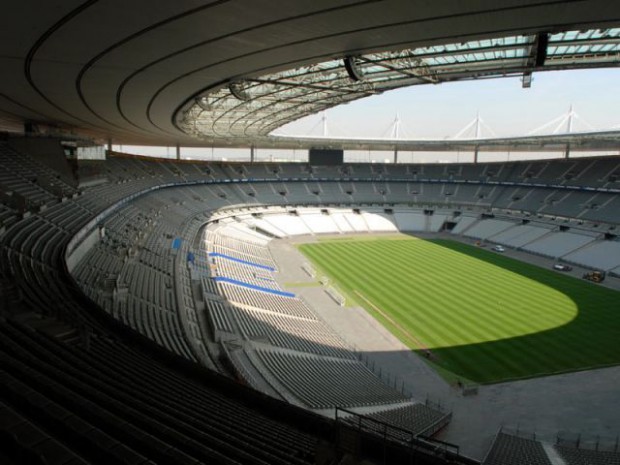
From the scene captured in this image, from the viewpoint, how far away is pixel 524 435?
14.3 metres

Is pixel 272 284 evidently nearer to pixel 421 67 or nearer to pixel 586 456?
pixel 421 67

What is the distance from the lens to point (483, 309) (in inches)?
1064

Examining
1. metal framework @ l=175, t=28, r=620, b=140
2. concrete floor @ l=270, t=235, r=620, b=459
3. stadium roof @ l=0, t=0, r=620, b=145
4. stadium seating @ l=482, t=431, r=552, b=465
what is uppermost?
metal framework @ l=175, t=28, r=620, b=140

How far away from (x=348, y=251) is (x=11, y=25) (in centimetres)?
3851

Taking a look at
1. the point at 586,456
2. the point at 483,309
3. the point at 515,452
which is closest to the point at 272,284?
the point at 483,309

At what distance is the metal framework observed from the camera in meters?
11.1

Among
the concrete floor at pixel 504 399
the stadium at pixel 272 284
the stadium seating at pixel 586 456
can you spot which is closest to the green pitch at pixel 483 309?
the stadium at pixel 272 284

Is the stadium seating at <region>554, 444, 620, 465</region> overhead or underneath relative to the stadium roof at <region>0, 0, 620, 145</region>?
underneath

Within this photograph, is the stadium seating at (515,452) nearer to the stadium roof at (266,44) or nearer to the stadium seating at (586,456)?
the stadium seating at (586,456)

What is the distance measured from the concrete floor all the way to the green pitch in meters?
0.84

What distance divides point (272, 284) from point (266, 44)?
23.2m

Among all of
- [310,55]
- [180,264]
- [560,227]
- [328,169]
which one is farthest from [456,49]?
[328,169]

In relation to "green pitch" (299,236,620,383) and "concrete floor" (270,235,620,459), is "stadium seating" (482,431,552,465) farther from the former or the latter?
"green pitch" (299,236,620,383)

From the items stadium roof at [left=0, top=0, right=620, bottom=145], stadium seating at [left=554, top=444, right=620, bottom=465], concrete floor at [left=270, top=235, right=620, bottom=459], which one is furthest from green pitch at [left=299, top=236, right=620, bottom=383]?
stadium roof at [left=0, top=0, right=620, bottom=145]
